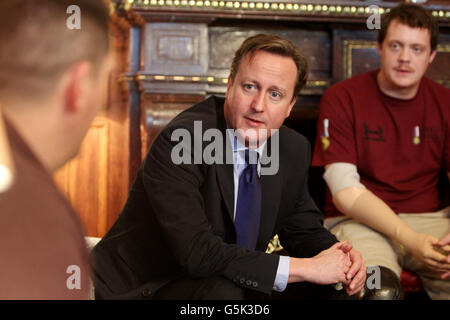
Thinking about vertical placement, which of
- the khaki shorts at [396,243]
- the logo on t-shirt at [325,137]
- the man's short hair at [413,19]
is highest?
the man's short hair at [413,19]

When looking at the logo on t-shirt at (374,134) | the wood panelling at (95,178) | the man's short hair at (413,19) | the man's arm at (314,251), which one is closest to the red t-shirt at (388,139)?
the logo on t-shirt at (374,134)

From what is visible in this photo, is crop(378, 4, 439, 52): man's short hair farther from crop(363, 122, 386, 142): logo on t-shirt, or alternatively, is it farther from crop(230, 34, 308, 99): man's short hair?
crop(230, 34, 308, 99): man's short hair

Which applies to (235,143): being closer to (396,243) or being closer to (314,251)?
(314,251)

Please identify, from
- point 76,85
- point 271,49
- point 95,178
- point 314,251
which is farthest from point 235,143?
point 76,85

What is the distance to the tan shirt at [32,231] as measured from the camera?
1.54ft

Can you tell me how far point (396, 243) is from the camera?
217 cm

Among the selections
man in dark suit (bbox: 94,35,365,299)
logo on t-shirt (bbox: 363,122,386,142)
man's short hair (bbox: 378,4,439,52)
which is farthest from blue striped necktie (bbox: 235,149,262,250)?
man's short hair (bbox: 378,4,439,52)

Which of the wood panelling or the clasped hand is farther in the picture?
the wood panelling

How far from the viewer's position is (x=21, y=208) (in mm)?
470

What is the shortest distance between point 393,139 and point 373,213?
0.35 metres

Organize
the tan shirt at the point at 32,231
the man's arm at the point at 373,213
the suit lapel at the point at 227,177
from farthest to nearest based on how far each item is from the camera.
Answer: the man's arm at the point at 373,213
the suit lapel at the point at 227,177
the tan shirt at the point at 32,231

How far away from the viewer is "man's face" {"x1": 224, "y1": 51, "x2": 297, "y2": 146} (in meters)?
1.70

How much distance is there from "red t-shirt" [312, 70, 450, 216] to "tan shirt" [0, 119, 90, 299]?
1.82m

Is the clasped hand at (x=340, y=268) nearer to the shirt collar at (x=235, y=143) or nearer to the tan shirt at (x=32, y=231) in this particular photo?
the shirt collar at (x=235, y=143)
